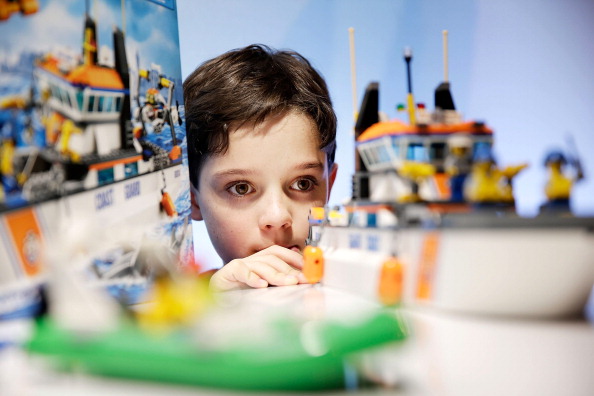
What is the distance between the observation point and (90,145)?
99 centimetres

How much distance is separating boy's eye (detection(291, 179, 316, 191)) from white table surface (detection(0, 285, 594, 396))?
685 mm

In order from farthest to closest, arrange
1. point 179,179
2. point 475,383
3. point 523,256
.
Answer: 1. point 179,179
2. point 523,256
3. point 475,383

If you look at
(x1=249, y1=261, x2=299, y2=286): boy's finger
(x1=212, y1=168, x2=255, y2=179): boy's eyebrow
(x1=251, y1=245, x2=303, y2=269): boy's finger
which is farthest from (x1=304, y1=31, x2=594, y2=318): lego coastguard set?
(x1=212, y1=168, x2=255, y2=179): boy's eyebrow

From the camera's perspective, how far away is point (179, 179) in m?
1.34

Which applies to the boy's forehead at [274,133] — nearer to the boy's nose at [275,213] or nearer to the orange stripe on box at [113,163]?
the boy's nose at [275,213]

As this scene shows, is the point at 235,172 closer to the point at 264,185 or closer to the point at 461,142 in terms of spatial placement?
the point at 264,185

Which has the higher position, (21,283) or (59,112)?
(59,112)

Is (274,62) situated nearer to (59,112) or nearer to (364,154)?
(364,154)

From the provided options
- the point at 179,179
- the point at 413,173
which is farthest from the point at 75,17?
the point at 413,173

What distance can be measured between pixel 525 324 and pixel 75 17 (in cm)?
84

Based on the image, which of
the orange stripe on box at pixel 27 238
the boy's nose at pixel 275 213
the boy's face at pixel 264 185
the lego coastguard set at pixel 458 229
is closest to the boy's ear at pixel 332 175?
the boy's face at pixel 264 185

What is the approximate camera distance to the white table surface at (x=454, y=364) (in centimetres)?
54

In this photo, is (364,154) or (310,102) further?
(310,102)

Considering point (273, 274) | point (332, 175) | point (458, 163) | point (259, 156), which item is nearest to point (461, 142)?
point (458, 163)
